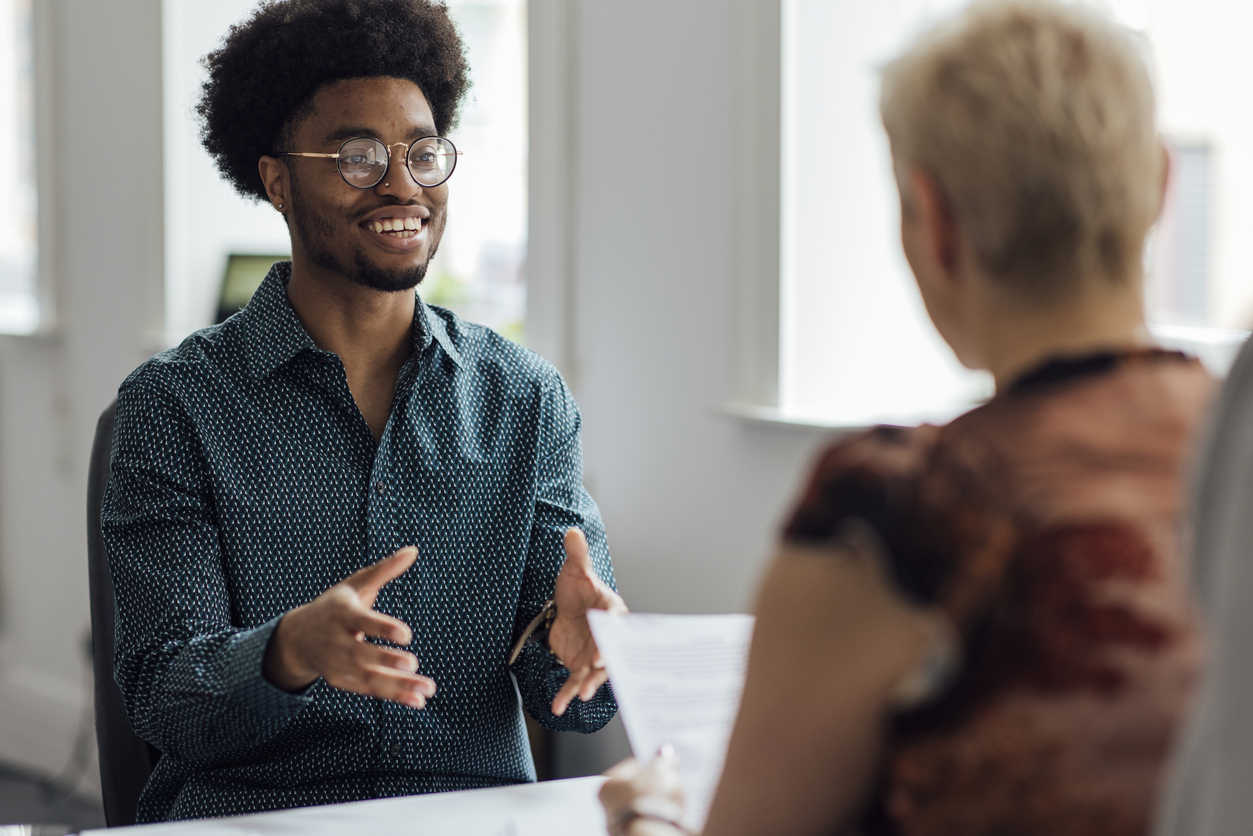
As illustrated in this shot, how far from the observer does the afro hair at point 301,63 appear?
1.61 meters

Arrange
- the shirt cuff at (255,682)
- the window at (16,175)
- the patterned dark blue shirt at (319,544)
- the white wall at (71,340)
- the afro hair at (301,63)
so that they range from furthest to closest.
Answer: the window at (16,175)
the white wall at (71,340)
the afro hair at (301,63)
the patterned dark blue shirt at (319,544)
the shirt cuff at (255,682)

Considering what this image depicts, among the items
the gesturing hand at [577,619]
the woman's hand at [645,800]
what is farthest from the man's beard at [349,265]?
the woman's hand at [645,800]

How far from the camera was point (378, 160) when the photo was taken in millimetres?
1531

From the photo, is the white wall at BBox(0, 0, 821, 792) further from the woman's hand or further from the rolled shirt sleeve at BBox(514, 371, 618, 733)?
the woman's hand

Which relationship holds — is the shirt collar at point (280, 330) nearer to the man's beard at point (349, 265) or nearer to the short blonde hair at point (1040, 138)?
the man's beard at point (349, 265)

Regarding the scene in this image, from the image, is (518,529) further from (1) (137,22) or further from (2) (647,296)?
(1) (137,22)

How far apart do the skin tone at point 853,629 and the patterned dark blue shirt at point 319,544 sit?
0.68 meters

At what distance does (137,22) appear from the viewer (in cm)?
348

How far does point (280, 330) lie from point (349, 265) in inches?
4.5

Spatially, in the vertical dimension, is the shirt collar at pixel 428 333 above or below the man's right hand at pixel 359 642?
above

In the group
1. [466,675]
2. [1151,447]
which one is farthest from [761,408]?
[1151,447]

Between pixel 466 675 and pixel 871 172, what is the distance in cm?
122

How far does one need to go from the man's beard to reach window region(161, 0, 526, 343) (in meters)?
1.57

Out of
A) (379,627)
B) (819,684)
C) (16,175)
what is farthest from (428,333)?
(16,175)
